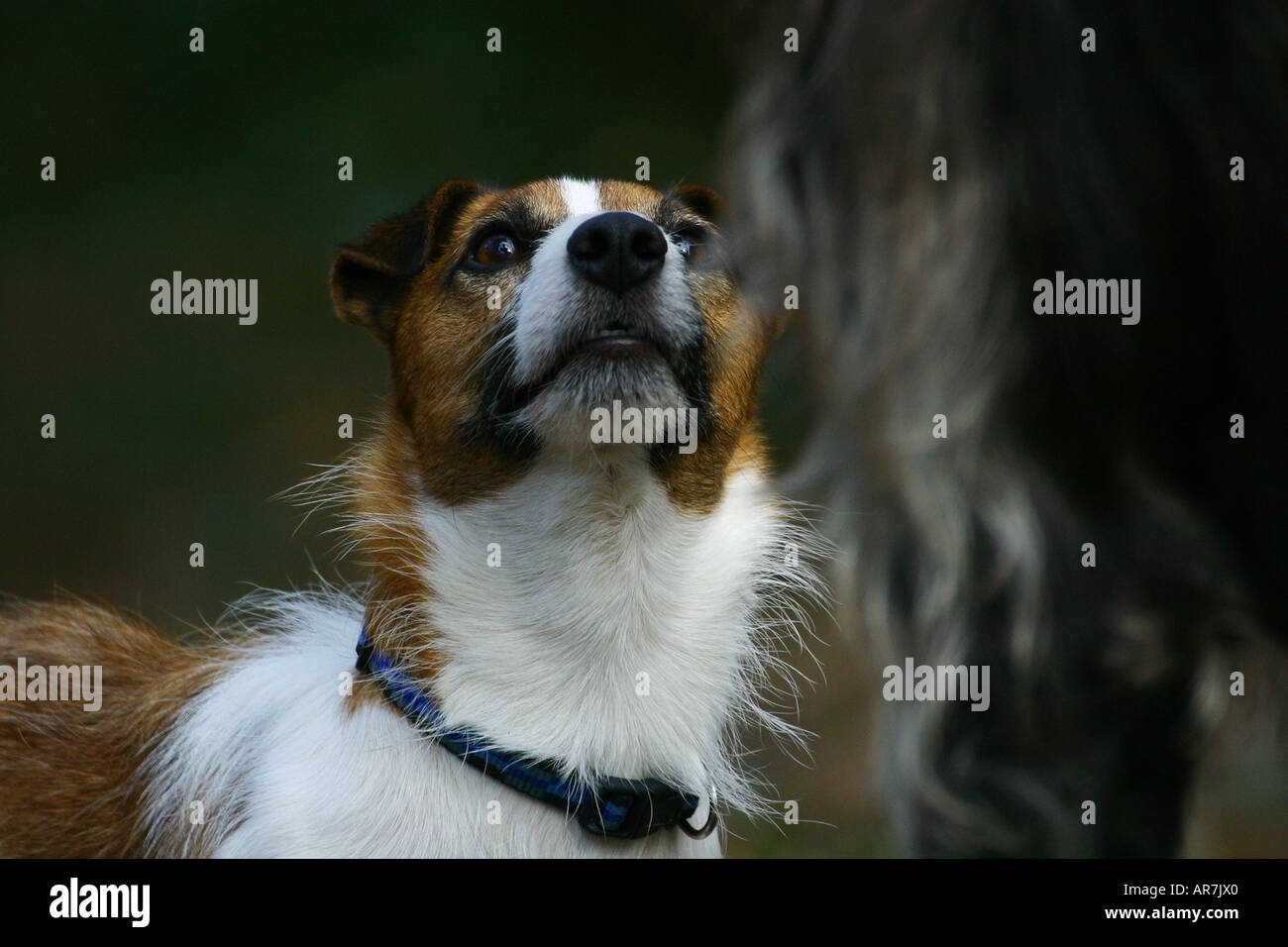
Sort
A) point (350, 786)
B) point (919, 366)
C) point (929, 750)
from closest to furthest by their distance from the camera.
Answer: point (350, 786) → point (919, 366) → point (929, 750)

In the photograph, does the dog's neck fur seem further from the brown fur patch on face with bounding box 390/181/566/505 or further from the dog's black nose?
the dog's black nose

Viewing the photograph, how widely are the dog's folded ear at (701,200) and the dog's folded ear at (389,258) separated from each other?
0.60 meters

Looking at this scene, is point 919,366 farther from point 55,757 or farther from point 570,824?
point 55,757

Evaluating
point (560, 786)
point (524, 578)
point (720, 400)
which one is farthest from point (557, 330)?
point (560, 786)

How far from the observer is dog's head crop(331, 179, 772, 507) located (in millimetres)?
3535

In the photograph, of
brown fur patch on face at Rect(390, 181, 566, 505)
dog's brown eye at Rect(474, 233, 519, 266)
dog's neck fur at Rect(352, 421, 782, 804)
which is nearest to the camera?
dog's neck fur at Rect(352, 421, 782, 804)

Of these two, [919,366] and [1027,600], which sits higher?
[919,366]

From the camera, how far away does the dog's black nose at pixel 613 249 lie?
11.5ft

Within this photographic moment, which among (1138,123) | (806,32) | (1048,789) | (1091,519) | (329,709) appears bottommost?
(1048,789)

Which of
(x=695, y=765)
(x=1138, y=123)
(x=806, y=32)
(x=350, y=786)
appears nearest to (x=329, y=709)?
(x=350, y=786)

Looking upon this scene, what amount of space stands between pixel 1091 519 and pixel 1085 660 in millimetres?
417

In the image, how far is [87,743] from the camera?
424 cm

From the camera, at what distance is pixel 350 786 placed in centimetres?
341

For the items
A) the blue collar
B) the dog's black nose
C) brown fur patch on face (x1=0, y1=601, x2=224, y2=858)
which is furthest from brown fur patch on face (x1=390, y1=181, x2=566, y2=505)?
brown fur patch on face (x1=0, y1=601, x2=224, y2=858)
